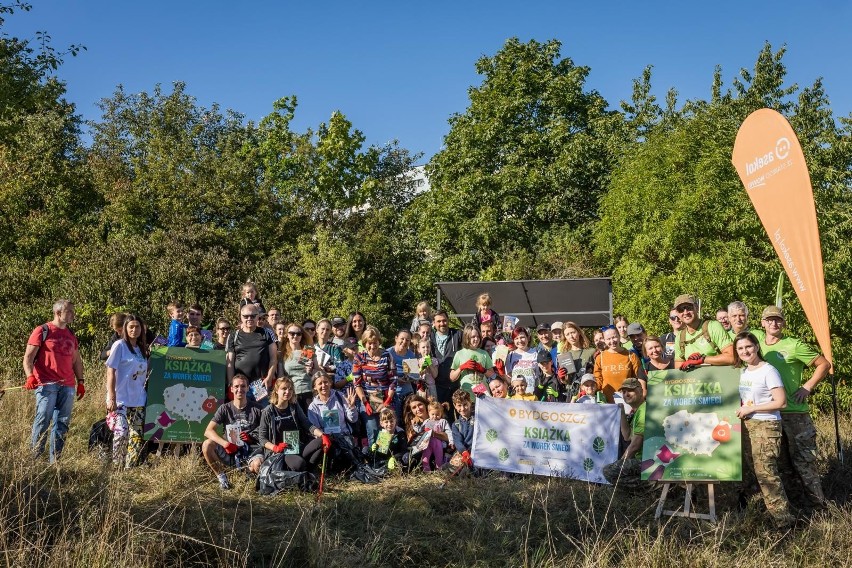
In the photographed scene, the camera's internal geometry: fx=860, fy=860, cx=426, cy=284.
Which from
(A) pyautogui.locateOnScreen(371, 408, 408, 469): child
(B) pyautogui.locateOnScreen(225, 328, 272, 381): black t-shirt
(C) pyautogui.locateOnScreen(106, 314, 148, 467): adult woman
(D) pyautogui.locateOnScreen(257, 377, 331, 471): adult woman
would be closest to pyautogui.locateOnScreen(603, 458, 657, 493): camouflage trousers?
(A) pyautogui.locateOnScreen(371, 408, 408, 469): child

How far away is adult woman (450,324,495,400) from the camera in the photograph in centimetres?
1046

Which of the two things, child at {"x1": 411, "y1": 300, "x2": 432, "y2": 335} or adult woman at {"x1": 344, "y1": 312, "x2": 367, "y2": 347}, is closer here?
adult woman at {"x1": 344, "y1": 312, "x2": 367, "y2": 347}

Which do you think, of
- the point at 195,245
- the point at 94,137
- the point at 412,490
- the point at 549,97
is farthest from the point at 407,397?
the point at 94,137

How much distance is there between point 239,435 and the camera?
9.20m

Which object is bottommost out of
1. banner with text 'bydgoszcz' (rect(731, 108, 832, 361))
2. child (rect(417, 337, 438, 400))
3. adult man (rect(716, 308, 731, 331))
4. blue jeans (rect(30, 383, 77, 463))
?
blue jeans (rect(30, 383, 77, 463))

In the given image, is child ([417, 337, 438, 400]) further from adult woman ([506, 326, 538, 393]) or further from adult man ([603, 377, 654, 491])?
adult man ([603, 377, 654, 491])

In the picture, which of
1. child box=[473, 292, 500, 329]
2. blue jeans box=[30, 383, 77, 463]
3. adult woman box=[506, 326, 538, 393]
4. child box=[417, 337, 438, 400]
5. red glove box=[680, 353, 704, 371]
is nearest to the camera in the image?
red glove box=[680, 353, 704, 371]

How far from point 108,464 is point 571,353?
563 centimetres

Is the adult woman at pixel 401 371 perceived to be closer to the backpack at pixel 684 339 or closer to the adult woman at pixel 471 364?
the adult woman at pixel 471 364

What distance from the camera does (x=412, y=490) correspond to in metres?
8.61

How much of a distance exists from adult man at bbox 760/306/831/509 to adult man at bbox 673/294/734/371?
0.73 meters

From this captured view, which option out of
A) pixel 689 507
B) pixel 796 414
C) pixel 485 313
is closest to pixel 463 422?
pixel 485 313

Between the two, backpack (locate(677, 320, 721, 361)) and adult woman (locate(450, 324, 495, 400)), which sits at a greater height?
backpack (locate(677, 320, 721, 361))

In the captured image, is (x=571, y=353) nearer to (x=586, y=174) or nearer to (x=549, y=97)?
(x=586, y=174)
